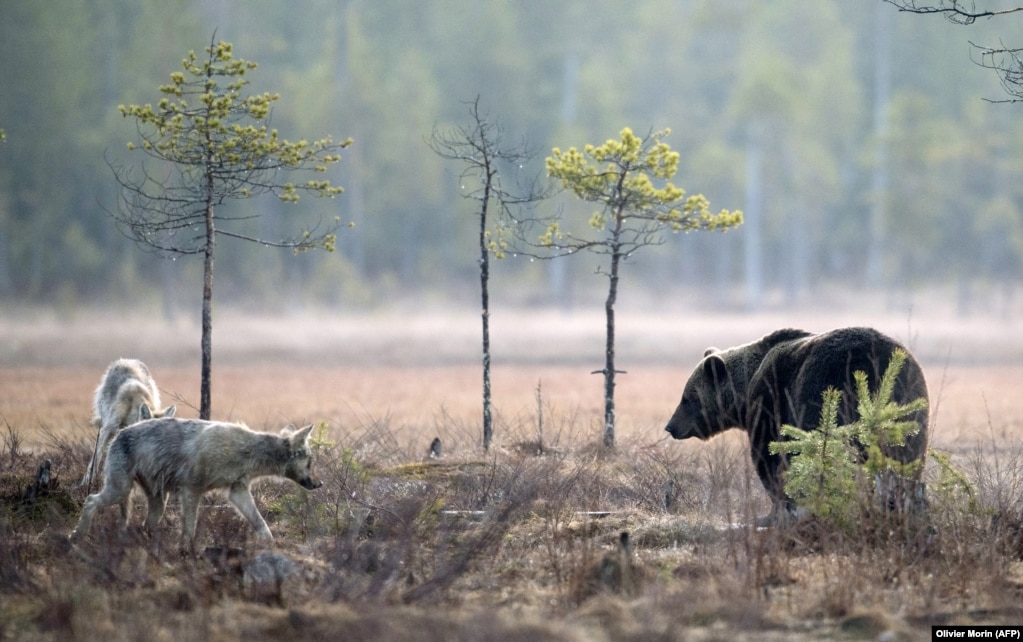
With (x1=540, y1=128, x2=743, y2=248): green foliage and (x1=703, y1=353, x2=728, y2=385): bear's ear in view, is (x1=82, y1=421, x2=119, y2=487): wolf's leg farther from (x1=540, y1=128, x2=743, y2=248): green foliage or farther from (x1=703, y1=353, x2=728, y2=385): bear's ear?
(x1=703, y1=353, x2=728, y2=385): bear's ear

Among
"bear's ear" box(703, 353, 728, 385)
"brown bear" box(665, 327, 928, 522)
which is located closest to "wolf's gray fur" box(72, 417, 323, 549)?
"brown bear" box(665, 327, 928, 522)

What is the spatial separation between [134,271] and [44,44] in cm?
1207

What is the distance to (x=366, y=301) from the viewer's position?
51.1 metres

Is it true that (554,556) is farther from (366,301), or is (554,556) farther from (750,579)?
(366,301)

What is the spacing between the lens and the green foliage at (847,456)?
871cm

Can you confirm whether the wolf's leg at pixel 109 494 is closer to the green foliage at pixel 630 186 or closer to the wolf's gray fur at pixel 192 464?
the wolf's gray fur at pixel 192 464

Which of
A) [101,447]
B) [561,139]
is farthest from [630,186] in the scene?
[561,139]

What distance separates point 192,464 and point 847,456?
5594mm

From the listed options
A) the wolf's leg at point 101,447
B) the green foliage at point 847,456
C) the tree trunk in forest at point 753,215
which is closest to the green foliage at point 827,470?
the green foliage at point 847,456

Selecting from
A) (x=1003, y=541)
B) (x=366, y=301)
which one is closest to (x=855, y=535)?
(x=1003, y=541)

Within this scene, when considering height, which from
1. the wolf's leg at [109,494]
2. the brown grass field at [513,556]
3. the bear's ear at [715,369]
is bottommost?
the brown grass field at [513,556]

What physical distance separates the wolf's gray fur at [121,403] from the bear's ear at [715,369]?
223 inches

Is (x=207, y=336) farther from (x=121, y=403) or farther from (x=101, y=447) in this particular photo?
(x=101, y=447)

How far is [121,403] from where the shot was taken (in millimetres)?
11867
